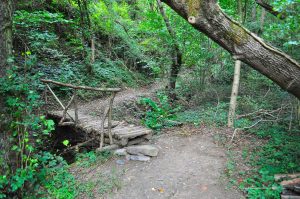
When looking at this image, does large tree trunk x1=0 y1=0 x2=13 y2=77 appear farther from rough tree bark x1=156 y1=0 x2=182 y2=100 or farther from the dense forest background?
rough tree bark x1=156 y1=0 x2=182 y2=100

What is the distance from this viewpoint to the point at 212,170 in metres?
5.11

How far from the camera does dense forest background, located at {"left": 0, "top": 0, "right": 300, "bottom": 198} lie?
14.0 ft

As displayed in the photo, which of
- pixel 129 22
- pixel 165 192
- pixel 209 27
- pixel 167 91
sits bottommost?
pixel 165 192

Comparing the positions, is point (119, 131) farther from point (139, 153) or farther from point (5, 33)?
point (5, 33)

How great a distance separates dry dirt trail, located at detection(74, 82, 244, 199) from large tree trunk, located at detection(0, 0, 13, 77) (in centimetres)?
286

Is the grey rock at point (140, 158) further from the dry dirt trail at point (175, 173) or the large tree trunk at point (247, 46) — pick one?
the large tree trunk at point (247, 46)

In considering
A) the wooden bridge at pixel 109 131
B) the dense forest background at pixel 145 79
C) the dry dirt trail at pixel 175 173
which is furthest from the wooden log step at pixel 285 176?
the wooden bridge at pixel 109 131

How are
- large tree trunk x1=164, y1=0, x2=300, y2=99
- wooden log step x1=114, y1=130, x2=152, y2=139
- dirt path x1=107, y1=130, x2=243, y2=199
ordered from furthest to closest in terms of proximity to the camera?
wooden log step x1=114, y1=130, x2=152, y2=139
dirt path x1=107, y1=130, x2=243, y2=199
large tree trunk x1=164, y1=0, x2=300, y2=99

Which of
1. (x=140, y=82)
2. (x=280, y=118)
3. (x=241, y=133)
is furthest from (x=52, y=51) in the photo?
(x=280, y=118)

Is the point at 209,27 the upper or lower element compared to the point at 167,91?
upper

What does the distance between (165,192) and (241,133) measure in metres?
3.89

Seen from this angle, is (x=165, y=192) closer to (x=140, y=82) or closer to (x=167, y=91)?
(x=167, y=91)

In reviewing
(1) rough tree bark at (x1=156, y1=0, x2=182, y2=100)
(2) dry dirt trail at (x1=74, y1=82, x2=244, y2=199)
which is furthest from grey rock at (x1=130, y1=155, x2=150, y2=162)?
(1) rough tree bark at (x1=156, y1=0, x2=182, y2=100)

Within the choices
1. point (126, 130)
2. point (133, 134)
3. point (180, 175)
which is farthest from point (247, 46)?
point (126, 130)
